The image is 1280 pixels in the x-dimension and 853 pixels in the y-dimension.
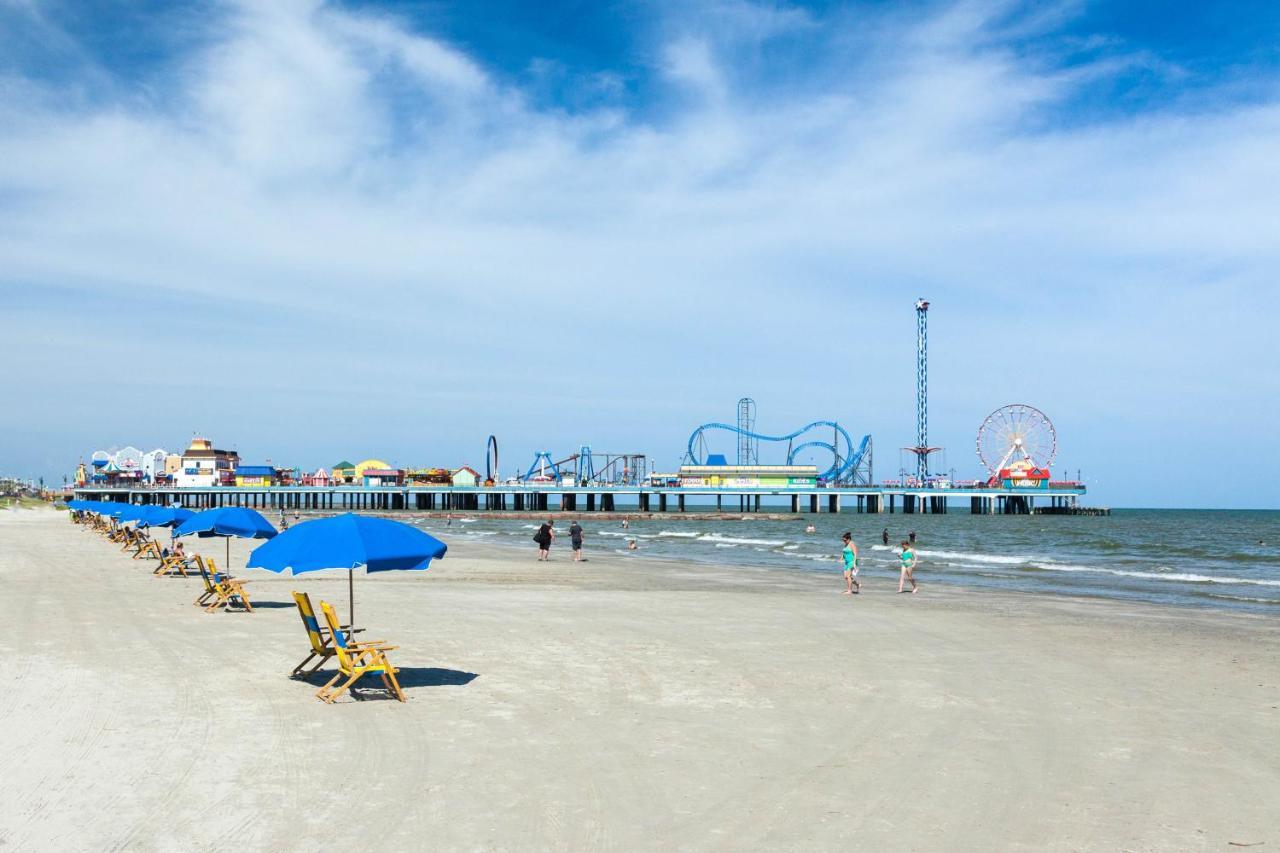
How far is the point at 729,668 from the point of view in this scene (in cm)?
1173

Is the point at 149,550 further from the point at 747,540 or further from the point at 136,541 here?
the point at 747,540

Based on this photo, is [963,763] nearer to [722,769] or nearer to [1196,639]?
[722,769]

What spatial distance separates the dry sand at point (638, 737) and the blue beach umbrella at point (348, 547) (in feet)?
4.14

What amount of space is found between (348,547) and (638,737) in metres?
3.36

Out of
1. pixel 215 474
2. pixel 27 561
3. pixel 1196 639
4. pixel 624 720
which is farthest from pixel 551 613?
pixel 215 474

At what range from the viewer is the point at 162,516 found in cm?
2788

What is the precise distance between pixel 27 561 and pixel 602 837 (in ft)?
87.2

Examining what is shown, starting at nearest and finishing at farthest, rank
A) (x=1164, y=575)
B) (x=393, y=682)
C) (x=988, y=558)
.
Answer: (x=393, y=682) < (x=1164, y=575) < (x=988, y=558)

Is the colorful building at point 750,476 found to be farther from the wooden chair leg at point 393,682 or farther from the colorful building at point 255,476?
the wooden chair leg at point 393,682

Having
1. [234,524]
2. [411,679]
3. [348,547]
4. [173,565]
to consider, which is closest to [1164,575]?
[234,524]

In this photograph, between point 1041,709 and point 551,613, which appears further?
point 551,613

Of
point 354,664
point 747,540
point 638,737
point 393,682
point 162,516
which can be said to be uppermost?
point 162,516

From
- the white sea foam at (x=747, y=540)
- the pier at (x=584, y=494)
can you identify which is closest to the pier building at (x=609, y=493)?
the pier at (x=584, y=494)

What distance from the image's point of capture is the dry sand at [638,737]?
6.04 metres
